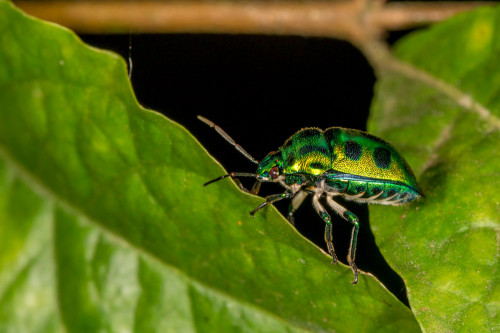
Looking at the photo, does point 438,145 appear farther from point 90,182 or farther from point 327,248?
point 90,182

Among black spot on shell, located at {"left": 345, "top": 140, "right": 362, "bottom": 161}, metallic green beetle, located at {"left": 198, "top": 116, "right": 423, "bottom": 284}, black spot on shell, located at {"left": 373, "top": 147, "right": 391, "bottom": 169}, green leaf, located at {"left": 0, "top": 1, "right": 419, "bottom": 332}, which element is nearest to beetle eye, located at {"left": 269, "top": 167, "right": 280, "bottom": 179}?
metallic green beetle, located at {"left": 198, "top": 116, "right": 423, "bottom": 284}

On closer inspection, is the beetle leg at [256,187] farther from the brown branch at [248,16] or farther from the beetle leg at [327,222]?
the brown branch at [248,16]

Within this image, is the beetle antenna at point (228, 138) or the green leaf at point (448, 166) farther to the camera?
the beetle antenna at point (228, 138)

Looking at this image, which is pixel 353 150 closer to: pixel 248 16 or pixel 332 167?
pixel 332 167

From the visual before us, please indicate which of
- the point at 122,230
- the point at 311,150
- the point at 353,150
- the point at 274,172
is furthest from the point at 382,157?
the point at 122,230

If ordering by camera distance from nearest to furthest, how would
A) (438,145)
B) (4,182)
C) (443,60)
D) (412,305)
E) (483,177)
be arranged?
(4,182), (412,305), (483,177), (438,145), (443,60)

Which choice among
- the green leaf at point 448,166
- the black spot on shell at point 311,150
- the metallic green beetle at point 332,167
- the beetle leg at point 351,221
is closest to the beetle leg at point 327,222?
the metallic green beetle at point 332,167

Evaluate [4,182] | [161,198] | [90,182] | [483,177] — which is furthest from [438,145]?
[4,182]
